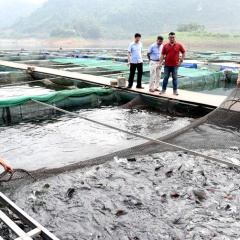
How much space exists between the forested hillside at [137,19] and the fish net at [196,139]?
93.3m

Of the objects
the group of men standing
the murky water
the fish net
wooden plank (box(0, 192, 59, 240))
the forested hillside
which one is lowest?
the murky water

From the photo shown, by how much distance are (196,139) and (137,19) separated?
410 feet

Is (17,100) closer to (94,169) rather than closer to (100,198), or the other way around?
(94,169)

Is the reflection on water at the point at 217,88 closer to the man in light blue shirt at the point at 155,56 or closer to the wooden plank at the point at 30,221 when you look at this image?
the man in light blue shirt at the point at 155,56

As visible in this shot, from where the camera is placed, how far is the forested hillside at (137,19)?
10606 centimetres

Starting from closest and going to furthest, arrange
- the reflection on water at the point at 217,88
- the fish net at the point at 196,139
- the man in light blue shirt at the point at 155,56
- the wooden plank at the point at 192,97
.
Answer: the fish net at the point at 196,139 < the wooden plank at the point at 192,97 < the man in light blue shirt at the point at 155,56 < the reflection on water at the point at 217,88

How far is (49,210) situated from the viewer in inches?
145

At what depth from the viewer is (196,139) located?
511 centimetres

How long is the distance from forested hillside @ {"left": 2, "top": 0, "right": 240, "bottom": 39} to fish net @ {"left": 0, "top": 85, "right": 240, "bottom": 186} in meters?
93.3

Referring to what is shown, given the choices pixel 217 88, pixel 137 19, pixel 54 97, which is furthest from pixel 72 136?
pixel 137 19

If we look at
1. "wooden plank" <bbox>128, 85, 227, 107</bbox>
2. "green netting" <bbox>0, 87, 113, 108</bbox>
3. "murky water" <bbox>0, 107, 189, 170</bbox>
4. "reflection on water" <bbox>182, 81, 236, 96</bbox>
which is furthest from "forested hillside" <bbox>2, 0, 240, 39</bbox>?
"murky water" <bbox>0, 107, 189, 170</bbox>

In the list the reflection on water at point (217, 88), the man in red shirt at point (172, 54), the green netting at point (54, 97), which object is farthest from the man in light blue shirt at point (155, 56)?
the reflection on water at point (217, 88)

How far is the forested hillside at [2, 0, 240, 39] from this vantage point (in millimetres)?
106062

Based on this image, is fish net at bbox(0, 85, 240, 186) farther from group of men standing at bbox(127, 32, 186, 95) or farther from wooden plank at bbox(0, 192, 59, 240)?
group of men standing at bbox(127, 32, 186, 95)
